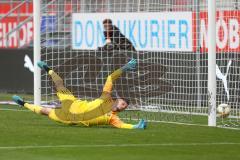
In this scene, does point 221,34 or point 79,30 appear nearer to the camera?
point 221,34

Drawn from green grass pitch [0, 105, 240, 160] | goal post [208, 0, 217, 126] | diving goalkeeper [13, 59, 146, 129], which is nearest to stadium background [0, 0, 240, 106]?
goal post [208, 0, 217, 126]

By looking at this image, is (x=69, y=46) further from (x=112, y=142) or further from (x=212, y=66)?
(x=112, y=142)

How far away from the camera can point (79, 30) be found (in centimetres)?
2248

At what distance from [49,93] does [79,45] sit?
1.60 metres

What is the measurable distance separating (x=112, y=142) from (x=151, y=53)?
7321 millimetres

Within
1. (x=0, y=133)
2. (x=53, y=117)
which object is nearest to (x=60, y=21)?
(x=53, y=117)

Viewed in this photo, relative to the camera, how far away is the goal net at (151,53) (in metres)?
20.6

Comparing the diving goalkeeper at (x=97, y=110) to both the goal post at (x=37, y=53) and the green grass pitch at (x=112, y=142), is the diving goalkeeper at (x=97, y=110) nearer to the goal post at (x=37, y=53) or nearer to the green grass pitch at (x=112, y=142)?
the green grass pitch at (x=112, y=142)

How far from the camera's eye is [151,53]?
21.5 m

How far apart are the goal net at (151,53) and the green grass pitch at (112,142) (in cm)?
271

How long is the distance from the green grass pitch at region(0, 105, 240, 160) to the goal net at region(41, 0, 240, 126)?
271cm

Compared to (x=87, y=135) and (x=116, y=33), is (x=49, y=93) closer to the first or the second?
(x=116, y=33)

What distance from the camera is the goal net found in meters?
20.6

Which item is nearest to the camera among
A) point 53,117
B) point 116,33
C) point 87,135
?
point 87,135
